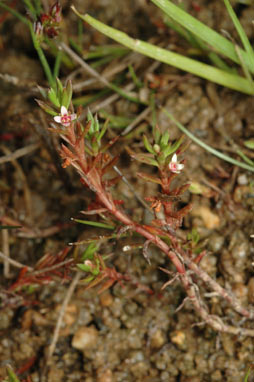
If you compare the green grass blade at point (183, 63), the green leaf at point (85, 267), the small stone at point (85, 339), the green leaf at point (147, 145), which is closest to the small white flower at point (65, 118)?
the green leaf at point (147, 145)

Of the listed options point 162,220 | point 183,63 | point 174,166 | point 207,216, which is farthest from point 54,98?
point 207,216

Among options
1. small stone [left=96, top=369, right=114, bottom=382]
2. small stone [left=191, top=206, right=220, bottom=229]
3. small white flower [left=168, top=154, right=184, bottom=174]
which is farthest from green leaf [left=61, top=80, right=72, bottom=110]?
small stone [left=96, top=369, right=114, bottom=382]

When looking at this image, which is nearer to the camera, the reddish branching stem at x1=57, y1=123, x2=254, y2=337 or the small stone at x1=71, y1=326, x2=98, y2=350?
the reddish branching stem at x1=57, y1=123, x2=254, y2=337

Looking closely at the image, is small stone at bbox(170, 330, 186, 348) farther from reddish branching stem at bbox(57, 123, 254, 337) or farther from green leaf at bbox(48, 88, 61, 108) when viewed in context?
green leaf at bbox(48, 88, 61, 108)

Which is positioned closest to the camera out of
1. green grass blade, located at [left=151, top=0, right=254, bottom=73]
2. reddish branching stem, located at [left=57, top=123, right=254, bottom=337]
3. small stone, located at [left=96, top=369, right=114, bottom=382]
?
reddish branching stem, located at [left=57, top=123, right=254, bottom=337]

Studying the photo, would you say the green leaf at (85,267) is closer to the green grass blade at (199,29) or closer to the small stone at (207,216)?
the small stone at (207,216)

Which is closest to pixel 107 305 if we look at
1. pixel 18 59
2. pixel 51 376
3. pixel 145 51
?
pixel 51 376

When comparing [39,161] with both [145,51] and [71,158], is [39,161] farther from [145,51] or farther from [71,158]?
[71,158]
